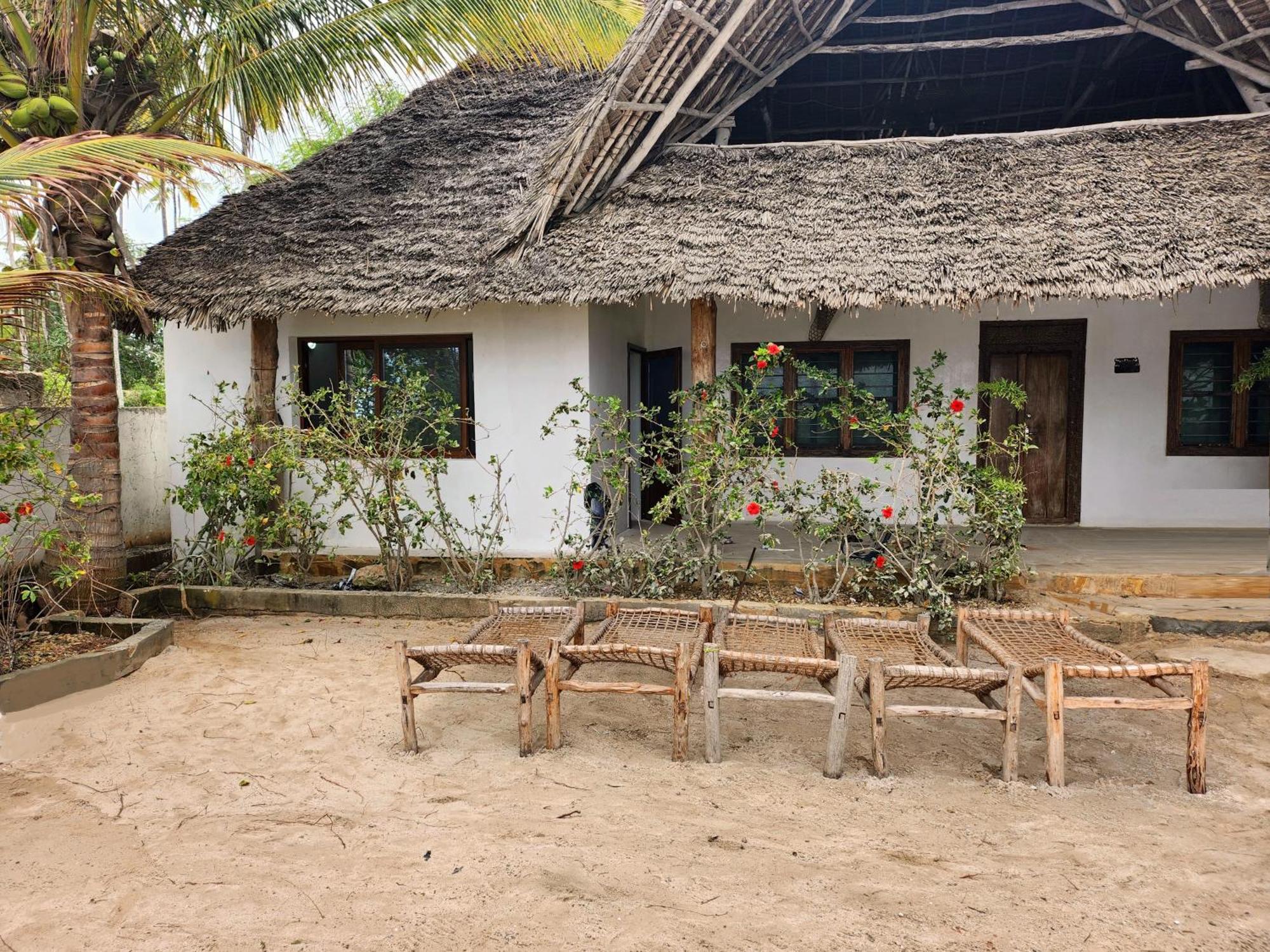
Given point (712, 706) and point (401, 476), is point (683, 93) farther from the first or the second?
point (712, 706)

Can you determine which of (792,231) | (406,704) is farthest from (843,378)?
(406,704)

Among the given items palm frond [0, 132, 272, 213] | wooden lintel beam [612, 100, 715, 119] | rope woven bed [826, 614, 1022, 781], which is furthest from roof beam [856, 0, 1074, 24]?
rope woven bed [826, 614, 1022, 781]

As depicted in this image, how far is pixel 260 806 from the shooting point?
310 centimetres

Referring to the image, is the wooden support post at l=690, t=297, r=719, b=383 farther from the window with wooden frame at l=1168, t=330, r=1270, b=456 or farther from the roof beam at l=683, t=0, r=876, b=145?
the window with wooden frame at l=1168, t=330, r=1270, b=456

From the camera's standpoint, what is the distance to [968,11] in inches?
254

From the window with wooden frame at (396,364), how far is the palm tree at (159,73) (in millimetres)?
1531

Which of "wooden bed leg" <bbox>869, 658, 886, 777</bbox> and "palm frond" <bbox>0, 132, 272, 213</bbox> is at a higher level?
"palm frond" <bbox>0, 132, 272, 213</bbox>

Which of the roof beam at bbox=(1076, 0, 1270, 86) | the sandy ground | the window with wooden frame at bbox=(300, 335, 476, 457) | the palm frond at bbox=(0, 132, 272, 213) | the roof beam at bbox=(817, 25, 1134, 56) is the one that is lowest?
the sandy ground

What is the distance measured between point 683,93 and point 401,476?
3444mm

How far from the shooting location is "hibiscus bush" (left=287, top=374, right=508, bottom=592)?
567 centimetres

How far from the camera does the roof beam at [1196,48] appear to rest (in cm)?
606

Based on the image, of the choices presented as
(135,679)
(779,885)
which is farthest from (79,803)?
(779,885)

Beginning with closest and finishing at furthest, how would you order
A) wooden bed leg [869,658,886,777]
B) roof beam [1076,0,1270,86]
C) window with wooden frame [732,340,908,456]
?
wooden bed leg [869,658,886,777]
roof beam [1076,0,1270,86]
window with wooden frame [732,340,908,456]

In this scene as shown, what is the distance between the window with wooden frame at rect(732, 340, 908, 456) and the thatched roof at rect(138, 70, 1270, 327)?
1.85m
